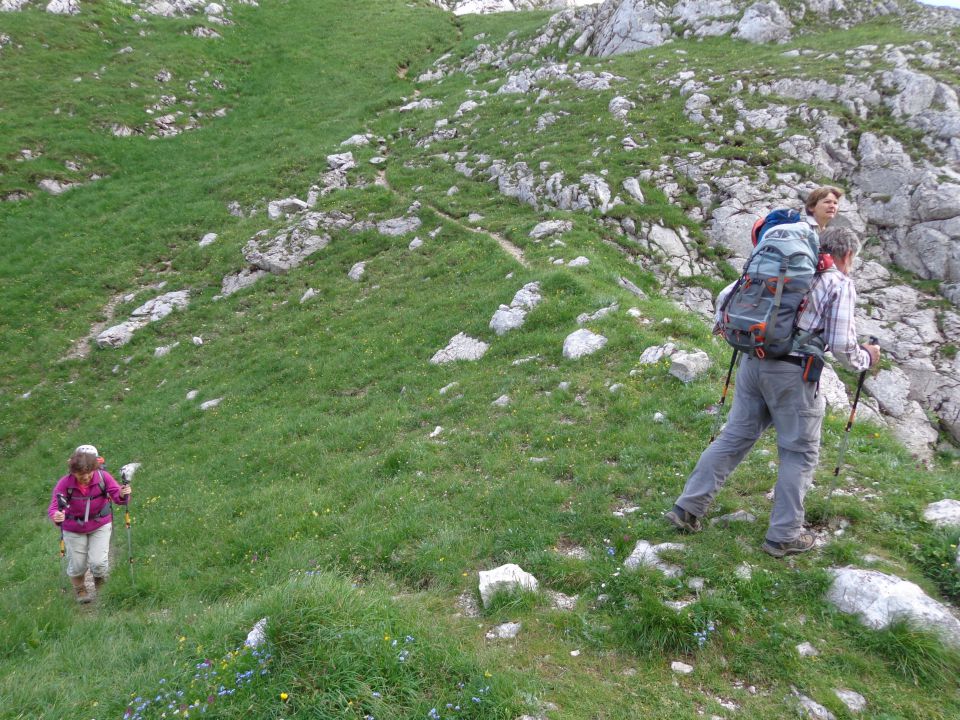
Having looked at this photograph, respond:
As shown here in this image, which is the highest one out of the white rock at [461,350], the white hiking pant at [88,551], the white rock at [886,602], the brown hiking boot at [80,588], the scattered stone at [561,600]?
the white rock at [886,602]

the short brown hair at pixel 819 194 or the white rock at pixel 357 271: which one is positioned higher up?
the short brown hair at pixel 819 194

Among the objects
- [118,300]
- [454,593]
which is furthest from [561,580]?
[118,300]

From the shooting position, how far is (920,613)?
5125 millimetres

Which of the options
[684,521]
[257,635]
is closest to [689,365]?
[684,521]

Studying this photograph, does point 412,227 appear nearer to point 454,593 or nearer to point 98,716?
point 454,593

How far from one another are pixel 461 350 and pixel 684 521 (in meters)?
9.51

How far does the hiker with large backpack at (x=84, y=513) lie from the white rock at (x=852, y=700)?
10882 mm

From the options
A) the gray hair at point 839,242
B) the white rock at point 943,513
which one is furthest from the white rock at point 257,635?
the white rock at point 943,513

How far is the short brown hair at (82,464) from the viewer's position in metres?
9.27

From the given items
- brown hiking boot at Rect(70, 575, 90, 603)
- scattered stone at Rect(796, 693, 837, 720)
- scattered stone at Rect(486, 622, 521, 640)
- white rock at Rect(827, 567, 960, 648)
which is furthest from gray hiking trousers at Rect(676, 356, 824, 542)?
brown hiking boot at Rect(70, 575, 90, 603)

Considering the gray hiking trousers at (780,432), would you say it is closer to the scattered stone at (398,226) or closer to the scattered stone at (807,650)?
the scattered stone at (807,650)

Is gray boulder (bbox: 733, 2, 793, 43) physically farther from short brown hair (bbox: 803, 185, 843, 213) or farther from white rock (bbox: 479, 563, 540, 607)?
white rock (bbox: 479, 563, 540, 607)

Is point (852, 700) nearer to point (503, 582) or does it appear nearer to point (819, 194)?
point (503, 582)

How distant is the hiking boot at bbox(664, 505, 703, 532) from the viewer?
270 inches
